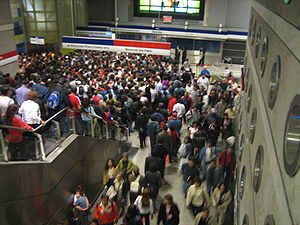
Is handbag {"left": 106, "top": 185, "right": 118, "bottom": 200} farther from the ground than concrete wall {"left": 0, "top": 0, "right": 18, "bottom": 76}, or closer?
closer

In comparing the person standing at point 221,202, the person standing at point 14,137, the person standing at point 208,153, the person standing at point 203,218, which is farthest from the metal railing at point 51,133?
the person standing at point 221,202

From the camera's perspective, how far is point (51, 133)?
21.6ft

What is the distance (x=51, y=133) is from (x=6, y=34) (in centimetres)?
708

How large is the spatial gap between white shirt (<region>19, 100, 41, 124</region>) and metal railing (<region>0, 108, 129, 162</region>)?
223mm

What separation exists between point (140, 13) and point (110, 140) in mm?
19947

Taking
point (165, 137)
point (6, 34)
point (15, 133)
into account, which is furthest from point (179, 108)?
point (6, 34)

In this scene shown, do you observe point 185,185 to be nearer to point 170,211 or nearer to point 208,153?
point 208,153

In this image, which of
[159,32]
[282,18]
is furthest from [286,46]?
[159,32]

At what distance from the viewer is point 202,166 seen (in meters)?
7.57

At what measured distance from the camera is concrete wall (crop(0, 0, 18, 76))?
11.5 m

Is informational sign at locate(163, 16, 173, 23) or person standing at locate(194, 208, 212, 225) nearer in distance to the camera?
person standing at locate(194, 208, 212, 225)

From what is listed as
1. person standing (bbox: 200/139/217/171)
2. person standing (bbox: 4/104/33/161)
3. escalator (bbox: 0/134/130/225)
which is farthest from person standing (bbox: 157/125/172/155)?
person standing (bbox: 4/104/33/161)

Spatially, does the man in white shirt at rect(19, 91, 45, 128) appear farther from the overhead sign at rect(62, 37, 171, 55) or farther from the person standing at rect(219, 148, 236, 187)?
the overhead sign at rect(62, 37, 171, 55)

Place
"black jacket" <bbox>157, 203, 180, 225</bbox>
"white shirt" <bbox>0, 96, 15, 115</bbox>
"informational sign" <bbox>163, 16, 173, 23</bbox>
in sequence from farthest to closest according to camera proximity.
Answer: "informational sign" <bbox>163, 16, 173, 23</bbox>, "white shirt" <bbox>0, 96, 15, 115</bbox>, "black jacket" <bbox>157, 203, 180, 225</bbox>
